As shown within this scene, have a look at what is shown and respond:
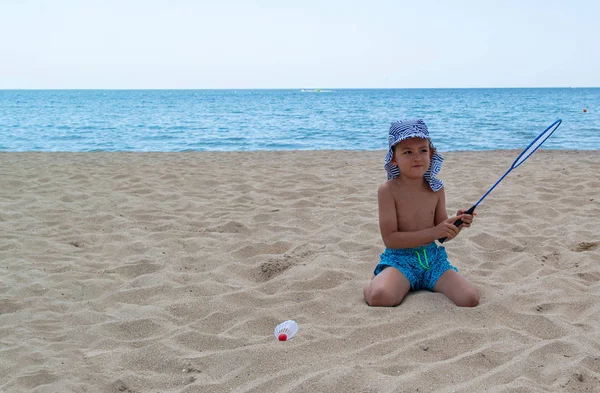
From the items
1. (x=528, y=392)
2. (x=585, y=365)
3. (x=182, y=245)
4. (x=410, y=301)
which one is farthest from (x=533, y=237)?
(x=182, y=245)

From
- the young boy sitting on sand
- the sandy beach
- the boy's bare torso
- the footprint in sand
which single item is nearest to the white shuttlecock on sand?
the sandy beach

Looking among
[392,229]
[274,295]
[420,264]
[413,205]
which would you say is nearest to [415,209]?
[413,205]

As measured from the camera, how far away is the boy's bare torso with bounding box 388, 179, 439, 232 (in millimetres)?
3086

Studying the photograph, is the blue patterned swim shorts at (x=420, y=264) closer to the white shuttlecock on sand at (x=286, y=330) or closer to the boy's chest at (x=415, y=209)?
the boy's chest at (x=415, y=209)

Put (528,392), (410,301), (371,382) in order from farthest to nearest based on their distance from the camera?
(410,301) < (371,382) < (528,392)

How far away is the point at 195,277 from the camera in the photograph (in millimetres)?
3520

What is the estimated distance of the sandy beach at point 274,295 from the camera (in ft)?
7.53

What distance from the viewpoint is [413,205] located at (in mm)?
3100

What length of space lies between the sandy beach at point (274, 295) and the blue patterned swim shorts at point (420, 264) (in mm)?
104

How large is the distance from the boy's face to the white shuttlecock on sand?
1048mm

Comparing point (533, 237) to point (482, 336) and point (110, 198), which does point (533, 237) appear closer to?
point (482, 336)

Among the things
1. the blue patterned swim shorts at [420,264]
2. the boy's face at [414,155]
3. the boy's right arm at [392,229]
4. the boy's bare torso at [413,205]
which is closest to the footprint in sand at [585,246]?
the blue patterned swim shorts at [420,264]

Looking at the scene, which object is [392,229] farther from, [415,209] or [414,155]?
[414,155]

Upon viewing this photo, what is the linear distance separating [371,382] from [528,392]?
1.94ft
